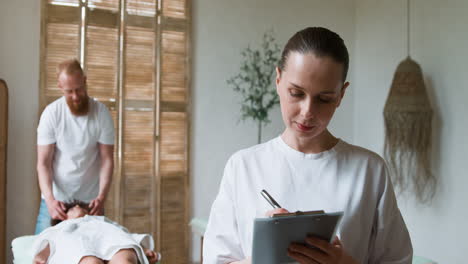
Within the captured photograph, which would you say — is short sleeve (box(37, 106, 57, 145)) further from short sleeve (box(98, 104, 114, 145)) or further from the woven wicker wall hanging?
the woven wicker wall hanging

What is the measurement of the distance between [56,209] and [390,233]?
2.35 metres

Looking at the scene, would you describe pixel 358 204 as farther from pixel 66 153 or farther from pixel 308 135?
pixel 66 153

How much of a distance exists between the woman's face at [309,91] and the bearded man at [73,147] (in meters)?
2.20

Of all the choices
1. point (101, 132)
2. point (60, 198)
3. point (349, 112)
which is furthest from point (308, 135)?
point (349, 112)

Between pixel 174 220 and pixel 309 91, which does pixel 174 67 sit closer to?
pixel 174 220

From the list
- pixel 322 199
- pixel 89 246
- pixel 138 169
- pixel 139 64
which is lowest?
pixel 89 246

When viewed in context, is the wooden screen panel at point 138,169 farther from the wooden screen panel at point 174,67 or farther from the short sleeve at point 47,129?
the short sleeve at point 47,129

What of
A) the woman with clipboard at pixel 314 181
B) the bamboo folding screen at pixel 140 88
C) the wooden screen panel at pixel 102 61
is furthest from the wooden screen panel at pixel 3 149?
the woman with clipboard at pixel 314 181

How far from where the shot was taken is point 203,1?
4598mm

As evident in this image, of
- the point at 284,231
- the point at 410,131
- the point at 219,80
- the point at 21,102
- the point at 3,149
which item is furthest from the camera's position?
the point at 219,80

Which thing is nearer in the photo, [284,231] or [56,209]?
[284,231]

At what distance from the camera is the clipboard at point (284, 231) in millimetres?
1032

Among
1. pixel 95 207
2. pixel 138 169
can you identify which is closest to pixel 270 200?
pixel 95 207

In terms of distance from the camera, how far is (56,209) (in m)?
2.93
